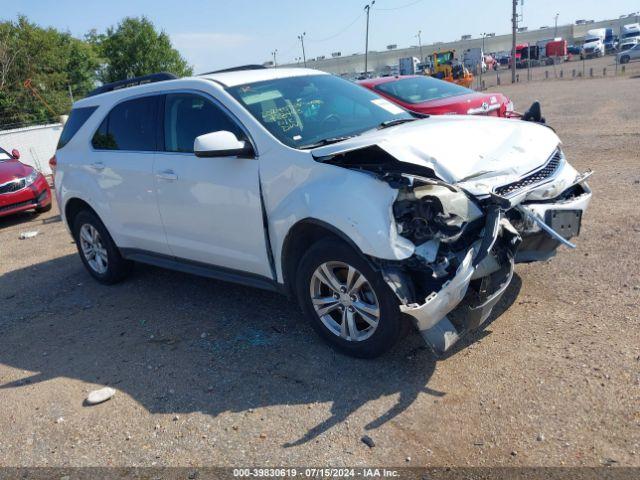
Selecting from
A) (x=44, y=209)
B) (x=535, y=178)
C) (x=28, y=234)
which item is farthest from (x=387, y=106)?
(x=44, y=209)

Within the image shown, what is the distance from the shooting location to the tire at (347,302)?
3727mm

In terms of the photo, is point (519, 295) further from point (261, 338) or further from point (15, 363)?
point (15, 363)

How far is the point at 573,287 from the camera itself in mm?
4816

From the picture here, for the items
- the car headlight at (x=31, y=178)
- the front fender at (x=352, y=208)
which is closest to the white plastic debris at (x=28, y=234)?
the car headlight at (x=31, y=178)

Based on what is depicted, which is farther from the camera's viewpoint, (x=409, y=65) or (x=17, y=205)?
(x=409, y=65)

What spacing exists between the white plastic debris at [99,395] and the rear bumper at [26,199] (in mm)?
7743

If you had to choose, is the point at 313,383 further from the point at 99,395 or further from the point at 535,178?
the point at 535,178

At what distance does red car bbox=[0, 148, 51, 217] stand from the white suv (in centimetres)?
599

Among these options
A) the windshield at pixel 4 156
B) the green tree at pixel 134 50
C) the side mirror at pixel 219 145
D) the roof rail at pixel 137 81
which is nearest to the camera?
the side mirror at pixel 219 145

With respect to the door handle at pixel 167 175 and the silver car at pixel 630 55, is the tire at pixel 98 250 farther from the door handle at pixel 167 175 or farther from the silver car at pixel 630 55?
the silver car at pixel 630 55

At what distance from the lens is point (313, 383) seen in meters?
3.91

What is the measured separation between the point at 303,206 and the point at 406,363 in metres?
1.24

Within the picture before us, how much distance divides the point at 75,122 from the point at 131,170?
1428mm

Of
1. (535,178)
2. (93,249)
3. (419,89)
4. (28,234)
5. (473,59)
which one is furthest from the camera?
(473,59)
